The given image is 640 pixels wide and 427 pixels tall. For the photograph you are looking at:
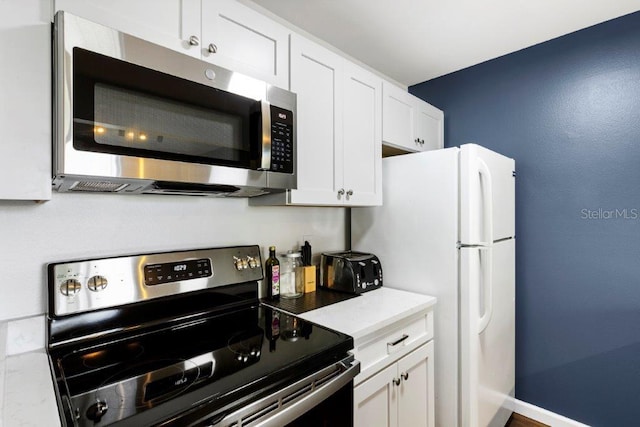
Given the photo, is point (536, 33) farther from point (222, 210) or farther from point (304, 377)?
point (304, 377)

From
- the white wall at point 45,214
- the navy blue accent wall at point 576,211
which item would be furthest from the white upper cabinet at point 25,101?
the navy blue accent wall at point 576,211

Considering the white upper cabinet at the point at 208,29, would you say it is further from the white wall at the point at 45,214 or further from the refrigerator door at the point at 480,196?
the refrigerator door at the point at 480,196

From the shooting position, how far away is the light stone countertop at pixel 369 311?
52.2 inches

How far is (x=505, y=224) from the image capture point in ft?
6.81

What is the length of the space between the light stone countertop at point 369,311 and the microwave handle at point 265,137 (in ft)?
2.22

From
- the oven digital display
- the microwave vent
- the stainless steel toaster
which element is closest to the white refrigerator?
the stainless steel toaster

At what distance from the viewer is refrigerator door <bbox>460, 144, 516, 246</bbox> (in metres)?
1.69

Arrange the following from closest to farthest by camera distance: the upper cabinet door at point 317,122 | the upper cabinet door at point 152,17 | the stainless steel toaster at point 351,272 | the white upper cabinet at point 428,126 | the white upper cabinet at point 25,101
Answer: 1. the white upper cabinet at point 25,101
2. the upper cabinet door at point 152,17
3. the upper cabinet door at point 317,122
4. the stainless steel toaster at point 351,272
5. the white upper cabinet at point 428,126

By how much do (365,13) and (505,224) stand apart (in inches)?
59.3

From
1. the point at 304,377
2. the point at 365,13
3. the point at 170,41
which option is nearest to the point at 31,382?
the point at 304,377

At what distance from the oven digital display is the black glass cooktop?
0.62ft

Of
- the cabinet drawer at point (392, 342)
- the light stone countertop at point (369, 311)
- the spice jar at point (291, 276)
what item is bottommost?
the cabinet drawer at point (392, 342)

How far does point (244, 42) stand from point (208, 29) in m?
0.15

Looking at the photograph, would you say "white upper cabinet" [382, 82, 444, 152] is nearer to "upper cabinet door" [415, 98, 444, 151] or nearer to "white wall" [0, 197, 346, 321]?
"upper cabinet door" [415, 98, 444, 151]
